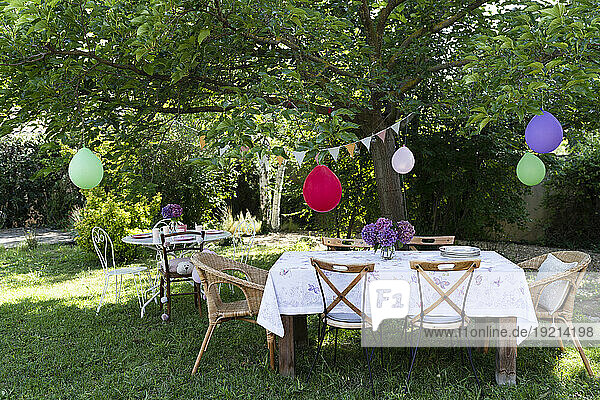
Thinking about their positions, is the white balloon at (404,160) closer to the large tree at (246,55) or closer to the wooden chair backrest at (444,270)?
the large tree at (246,55)

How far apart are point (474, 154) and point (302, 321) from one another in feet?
13.6

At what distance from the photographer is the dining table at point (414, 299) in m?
3.25

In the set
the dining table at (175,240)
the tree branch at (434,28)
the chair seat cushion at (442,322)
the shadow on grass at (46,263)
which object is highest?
the tree branch at (434,28)

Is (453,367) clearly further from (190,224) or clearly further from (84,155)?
(190,224)

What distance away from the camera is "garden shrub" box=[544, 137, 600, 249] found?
843 cm

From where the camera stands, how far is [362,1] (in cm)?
474

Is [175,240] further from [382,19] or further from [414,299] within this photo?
[382,19]

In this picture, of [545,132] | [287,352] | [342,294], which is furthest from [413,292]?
[545,132]

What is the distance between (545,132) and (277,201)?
8.54 meters

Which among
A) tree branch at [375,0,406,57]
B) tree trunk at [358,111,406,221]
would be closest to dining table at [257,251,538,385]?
tree trunk at [358,111,406,221]

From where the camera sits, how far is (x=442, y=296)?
321 centimetres

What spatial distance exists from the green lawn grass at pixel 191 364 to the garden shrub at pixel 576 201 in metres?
5.55

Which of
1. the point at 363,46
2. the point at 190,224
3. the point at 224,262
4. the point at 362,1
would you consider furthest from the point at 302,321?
the point at 190,224

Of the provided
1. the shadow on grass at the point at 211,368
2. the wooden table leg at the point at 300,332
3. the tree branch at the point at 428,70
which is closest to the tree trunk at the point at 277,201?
the tree branch at the point at 428,70
